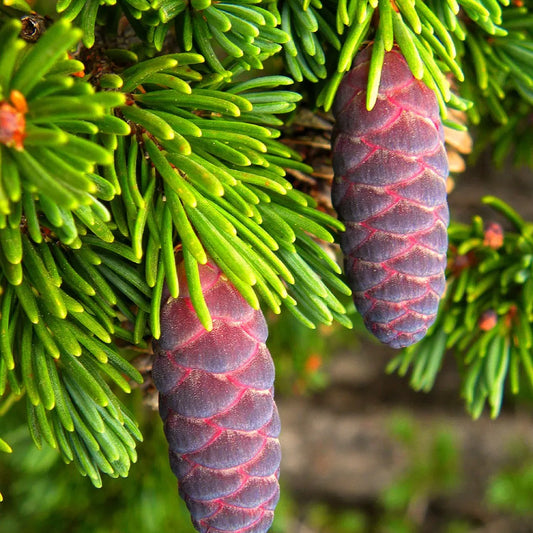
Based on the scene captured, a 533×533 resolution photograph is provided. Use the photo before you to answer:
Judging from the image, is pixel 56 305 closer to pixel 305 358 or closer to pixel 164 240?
pixel 164 240

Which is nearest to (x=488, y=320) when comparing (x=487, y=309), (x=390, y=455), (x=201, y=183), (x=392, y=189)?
(x=487, y=309)

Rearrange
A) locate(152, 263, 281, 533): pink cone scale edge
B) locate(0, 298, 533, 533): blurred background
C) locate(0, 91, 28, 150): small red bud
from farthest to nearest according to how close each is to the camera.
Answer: locate(0, 298, 533, 533): blurred background < locate(152, 263, 281, 533): pink cone scale edge < locate(0, 91, 28, 150): small red bud

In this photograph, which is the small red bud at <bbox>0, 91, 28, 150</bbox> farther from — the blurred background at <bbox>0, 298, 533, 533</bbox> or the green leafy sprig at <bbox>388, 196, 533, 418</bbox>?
the blurred background at <bbox>0, 298, 533, 533</bbox>

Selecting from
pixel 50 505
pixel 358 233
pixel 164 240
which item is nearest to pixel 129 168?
pixel 164 240

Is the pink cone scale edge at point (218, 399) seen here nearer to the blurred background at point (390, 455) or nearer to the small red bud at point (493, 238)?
the small red bud at point (493, 238)

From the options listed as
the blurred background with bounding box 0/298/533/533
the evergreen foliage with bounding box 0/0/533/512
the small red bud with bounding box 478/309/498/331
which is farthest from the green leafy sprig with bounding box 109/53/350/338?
the blurred background with bounding box 0/298/533/533

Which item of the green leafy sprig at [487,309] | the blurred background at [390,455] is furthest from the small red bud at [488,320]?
the blurred background at [390,455]
